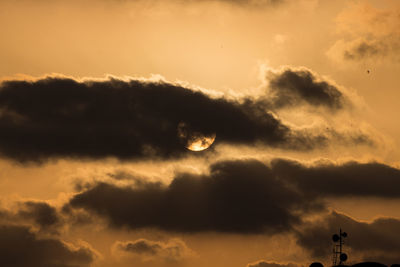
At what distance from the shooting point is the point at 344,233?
119 meters

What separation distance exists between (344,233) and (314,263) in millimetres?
7165

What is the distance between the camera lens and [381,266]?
11475 centimetres

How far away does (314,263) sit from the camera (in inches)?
4656

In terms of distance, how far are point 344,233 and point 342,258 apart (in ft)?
14.6

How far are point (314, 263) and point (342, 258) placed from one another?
4.84 meters

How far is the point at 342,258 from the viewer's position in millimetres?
116500

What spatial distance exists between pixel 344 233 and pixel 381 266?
8107 millimetres

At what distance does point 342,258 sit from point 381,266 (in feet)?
20.8
